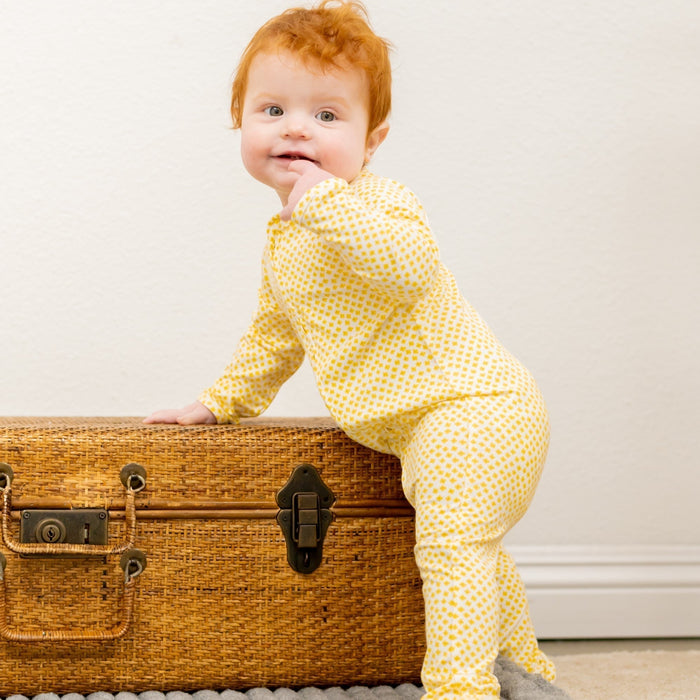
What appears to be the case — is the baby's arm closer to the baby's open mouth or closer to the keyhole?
the baby's open mouth

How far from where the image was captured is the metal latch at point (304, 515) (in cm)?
111

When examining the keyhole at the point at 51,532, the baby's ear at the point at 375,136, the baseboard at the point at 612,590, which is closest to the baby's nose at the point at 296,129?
the baby's ear at the point at 375,136

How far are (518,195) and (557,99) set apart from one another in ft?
0.58

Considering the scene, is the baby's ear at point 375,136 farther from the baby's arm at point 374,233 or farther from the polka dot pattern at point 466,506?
the polka dot pattern at point 466,506

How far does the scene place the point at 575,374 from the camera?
1679 mm

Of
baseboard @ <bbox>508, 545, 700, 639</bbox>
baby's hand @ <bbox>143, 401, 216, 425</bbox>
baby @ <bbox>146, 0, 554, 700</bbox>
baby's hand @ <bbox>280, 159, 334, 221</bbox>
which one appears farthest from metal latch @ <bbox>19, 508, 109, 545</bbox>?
baseboard @ <bbox>508, 545, 700, 639</bbox>

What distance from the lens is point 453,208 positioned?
1.66 meters

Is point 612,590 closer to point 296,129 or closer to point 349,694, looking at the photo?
point 349,694

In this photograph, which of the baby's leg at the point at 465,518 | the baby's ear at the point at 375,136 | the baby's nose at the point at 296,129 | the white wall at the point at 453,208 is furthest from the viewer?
the white wall at the point at 453,208

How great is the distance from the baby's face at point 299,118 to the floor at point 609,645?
2.92ft

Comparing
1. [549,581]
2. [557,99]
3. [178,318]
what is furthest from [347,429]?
[557,99]

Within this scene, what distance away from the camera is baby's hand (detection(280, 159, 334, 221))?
39.9 inches

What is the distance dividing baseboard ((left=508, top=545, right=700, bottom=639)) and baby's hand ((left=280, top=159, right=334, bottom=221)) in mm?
851

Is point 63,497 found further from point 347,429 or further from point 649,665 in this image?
point 649,665
